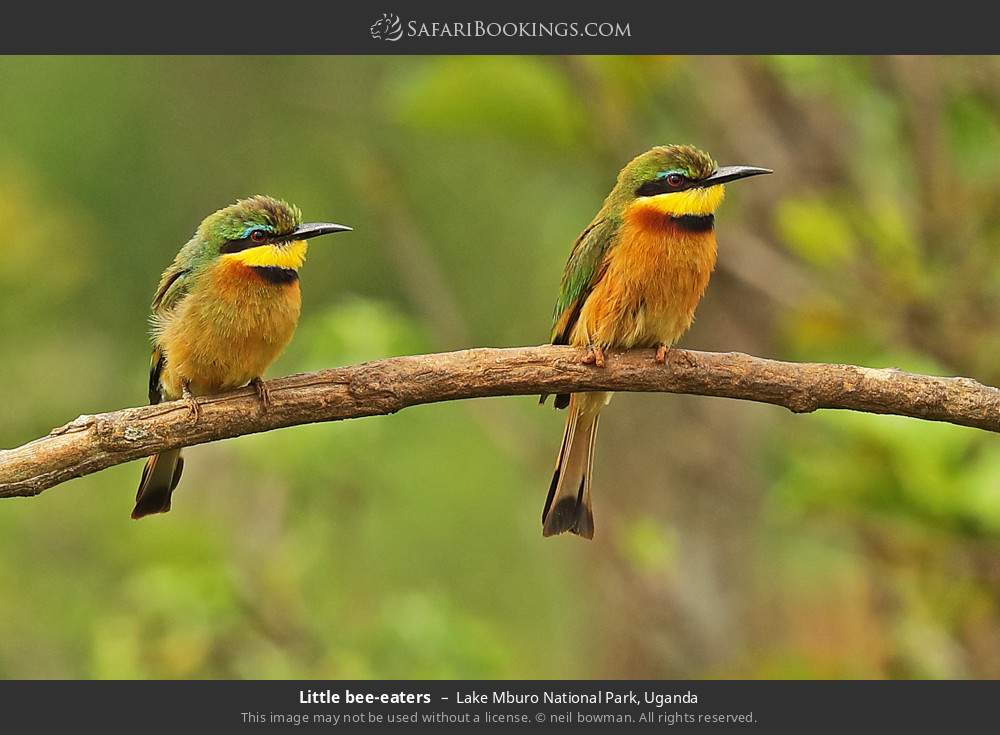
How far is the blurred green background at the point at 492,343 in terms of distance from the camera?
157 inches

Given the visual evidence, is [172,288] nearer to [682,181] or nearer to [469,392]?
[469,392]

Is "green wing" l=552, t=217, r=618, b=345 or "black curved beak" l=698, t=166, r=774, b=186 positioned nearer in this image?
"black curved beak" l=698, t=166, r=774, b=186

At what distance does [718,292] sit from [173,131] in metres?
2.35

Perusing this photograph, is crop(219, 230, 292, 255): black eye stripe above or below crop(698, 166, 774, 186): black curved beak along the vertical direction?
below

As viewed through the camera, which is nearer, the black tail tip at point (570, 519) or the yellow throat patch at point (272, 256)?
the yellow throat patch at point (272, 256)

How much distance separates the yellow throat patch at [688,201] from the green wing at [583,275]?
5.1 inches

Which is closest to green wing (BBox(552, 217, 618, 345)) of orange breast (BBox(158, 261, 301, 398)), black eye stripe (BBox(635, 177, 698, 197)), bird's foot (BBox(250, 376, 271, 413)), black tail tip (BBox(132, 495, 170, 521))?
black eye stripe (BBox(635, 177, 698, 197))

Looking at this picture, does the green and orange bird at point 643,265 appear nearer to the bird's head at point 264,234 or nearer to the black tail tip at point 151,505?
the bird's head at point 264,234

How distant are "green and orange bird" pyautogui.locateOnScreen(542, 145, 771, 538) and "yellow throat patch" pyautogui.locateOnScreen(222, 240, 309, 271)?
682 mm

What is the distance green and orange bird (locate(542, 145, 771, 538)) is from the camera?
3.06 meters

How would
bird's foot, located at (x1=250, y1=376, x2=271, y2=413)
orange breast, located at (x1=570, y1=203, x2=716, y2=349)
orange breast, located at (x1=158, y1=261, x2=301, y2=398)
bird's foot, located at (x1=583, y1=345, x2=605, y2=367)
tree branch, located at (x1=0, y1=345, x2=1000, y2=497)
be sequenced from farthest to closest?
orange breast, located at (x1=570, y1=203, x2=716, y2=349), orange breast, located at (x1=158, y1=261, x2=301, y2=398), bird's foot, located at (x1=583, y1=345, x2=605, y2=367), bird's foot, located at (x1=250, y1=376, x2=271, y2=413), tree branch, located at (x1=0, y1=345, x2=1000, y2=497)

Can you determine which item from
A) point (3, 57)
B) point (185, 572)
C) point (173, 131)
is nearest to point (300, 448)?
point (185, 572)

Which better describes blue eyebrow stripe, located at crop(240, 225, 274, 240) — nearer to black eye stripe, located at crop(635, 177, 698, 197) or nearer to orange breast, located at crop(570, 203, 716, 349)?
orange breast, located at crop(570, 203, 716, 349)

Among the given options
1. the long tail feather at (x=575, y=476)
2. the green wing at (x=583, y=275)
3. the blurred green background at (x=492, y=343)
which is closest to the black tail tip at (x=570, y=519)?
the long tail feather at (x=575, y=476)
